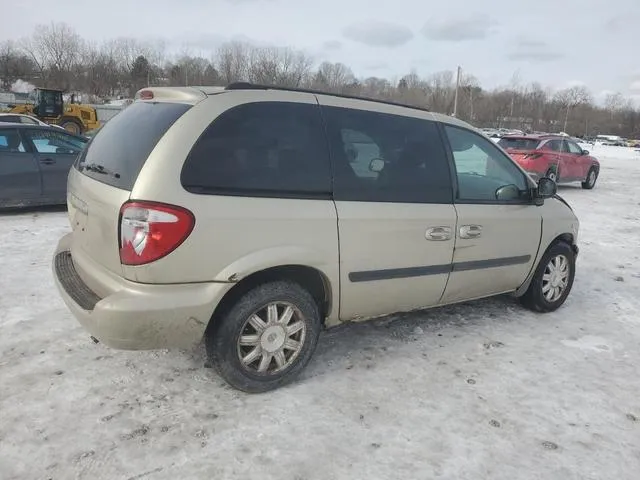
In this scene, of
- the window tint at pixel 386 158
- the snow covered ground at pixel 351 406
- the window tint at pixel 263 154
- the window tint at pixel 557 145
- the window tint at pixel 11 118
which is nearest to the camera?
the snow covered ground at pixel 351 406

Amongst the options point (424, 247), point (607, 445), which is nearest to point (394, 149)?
point (424, 247)

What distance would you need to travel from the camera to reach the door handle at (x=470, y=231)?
3809mm

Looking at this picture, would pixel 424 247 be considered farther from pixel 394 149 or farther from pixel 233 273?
pixel 233 273

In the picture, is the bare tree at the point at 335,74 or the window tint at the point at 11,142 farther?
the bare tree at the point at 335,74

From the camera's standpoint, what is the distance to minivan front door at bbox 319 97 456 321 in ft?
10.7

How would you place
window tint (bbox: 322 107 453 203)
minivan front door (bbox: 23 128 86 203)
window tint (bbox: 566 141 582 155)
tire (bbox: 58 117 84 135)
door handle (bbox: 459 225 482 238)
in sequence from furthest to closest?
tire (bbox: 58 117 84 135) → window tint (bbox: 566 141 582 155) → minivan front door (bbox: 23 128 86 203) → door handle (bbox: 459 225 482 238) → window tint (bbox: 322 107 453 203)

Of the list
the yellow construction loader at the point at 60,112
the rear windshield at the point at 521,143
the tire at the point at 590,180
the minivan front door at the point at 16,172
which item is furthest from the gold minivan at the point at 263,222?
the yellow construction loader at the point at 60,112

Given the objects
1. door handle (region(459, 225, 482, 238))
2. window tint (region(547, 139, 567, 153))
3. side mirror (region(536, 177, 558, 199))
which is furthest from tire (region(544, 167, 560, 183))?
door handle (region(459, 225, 482, 238))

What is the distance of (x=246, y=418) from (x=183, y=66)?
262ft

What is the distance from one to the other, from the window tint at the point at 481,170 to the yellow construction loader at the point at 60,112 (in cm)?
2661

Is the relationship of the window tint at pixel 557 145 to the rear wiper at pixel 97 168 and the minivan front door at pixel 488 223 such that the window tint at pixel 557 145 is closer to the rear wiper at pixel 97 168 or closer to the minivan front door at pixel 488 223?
Result: the minivan front door at pixel 488 223

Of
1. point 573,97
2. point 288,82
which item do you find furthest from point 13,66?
point 573,97

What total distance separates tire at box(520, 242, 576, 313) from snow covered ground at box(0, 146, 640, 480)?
0.24 m

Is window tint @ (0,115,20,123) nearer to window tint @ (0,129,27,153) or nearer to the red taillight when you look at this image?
window tint @ (0,129,27,153)
